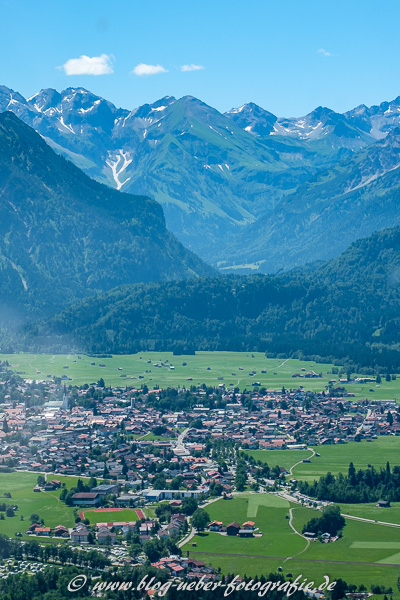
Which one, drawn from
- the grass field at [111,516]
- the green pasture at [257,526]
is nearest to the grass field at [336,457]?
the green pasture at [257,526]

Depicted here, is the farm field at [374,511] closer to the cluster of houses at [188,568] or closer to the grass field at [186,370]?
the cluster of houses at [188,568]

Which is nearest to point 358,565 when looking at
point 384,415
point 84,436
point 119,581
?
point 119,581

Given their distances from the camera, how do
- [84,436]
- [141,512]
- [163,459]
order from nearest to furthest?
[141,512] → [163,459] → [84,436]

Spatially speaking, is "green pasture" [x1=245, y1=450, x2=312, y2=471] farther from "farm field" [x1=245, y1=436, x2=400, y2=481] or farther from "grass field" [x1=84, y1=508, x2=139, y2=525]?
"grass field" [x1=84, y1=508, x2=139, y2=525]

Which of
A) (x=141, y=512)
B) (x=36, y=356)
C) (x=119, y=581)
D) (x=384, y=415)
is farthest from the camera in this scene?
(x=36, y=356)

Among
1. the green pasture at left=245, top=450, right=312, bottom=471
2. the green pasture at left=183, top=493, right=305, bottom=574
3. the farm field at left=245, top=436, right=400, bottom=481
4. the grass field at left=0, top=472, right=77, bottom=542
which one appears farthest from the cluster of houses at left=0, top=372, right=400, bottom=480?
the green pasture at left=183, top=493, right=305, bottom=574

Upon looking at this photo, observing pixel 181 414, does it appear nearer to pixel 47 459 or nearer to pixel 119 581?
pixel 47 459

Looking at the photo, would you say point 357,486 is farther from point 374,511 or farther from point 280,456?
point 280,456
